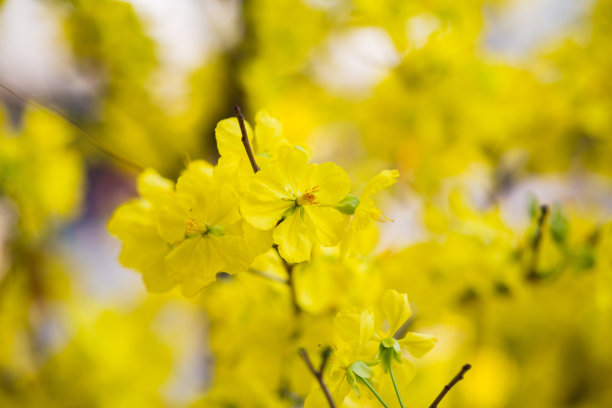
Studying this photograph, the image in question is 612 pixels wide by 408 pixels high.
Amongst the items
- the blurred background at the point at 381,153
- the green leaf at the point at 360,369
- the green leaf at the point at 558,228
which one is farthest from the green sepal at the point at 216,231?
the green leaf at the point at 558,228

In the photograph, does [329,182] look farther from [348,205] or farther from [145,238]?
[145,238]

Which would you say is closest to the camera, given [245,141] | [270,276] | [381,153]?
[245,141]

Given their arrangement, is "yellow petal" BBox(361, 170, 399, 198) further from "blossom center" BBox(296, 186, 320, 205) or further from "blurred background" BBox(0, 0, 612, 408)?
"blurred background" BBox(0, 0, 612, 408)

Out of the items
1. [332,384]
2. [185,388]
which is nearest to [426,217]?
[332,384]

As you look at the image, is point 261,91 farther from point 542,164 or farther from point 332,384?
point 332,384

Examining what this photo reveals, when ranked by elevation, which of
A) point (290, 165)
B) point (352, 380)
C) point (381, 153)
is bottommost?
point (352, 380)

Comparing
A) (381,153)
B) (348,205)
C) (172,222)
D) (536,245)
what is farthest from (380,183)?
(381,153)

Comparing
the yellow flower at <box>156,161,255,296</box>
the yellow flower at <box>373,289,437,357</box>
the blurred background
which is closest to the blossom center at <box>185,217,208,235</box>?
the yellow flower at <box>156,161,255,296</box>

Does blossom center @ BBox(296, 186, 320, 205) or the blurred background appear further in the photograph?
the blurred background
